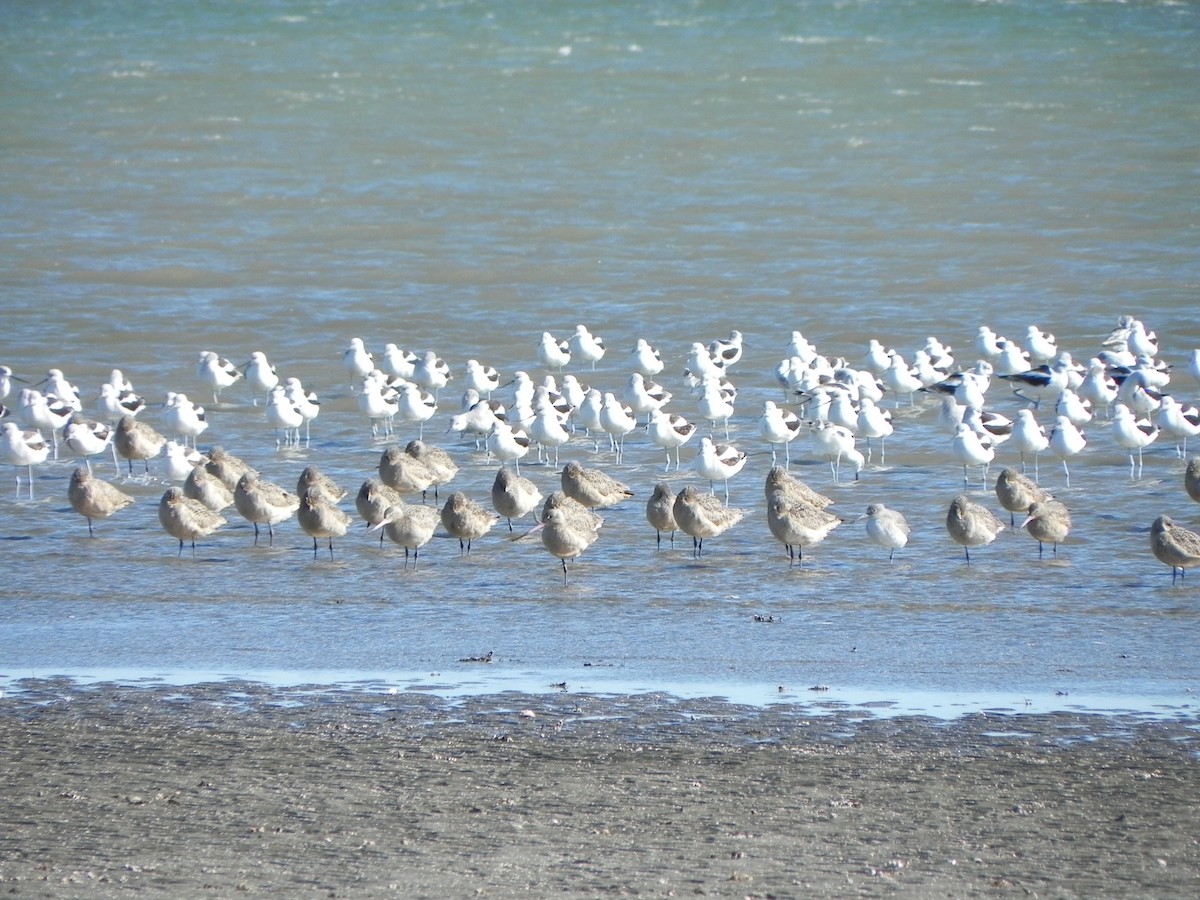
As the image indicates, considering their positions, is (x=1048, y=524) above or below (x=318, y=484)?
below

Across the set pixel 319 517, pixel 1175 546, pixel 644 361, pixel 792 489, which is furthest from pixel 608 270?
pixel 1175 546

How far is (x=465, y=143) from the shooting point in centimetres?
2911

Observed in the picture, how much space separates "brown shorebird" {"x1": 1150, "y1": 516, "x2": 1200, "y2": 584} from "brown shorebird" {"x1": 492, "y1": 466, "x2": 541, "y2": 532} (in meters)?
4.05

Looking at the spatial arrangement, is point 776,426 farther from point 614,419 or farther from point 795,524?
point 795,524

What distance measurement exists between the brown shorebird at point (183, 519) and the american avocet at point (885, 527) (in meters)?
4.14

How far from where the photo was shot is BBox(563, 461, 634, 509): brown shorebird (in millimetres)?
12562

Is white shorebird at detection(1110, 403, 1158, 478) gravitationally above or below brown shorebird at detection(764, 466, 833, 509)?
above

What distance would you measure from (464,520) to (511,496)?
0.71 meters

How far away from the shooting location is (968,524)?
438 inches

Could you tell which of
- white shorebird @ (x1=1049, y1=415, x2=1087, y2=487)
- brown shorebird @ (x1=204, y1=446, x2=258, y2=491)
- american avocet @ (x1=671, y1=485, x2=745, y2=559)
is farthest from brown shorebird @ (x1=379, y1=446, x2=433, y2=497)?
white shorebird @ (x1=1049, y1=415, x2=1087, y2=487)

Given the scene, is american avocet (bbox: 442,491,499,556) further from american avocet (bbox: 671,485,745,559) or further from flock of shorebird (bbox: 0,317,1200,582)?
american avocet (bbox: 671,485,745,559)

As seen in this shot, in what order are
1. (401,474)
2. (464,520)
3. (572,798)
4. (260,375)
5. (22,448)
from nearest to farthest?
(572,798), (464,520), (401,474), (22,448), (260,375)

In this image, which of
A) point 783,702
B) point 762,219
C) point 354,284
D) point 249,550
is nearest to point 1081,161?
point 762,219

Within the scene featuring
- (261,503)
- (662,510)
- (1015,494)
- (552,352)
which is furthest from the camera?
(552,352)
